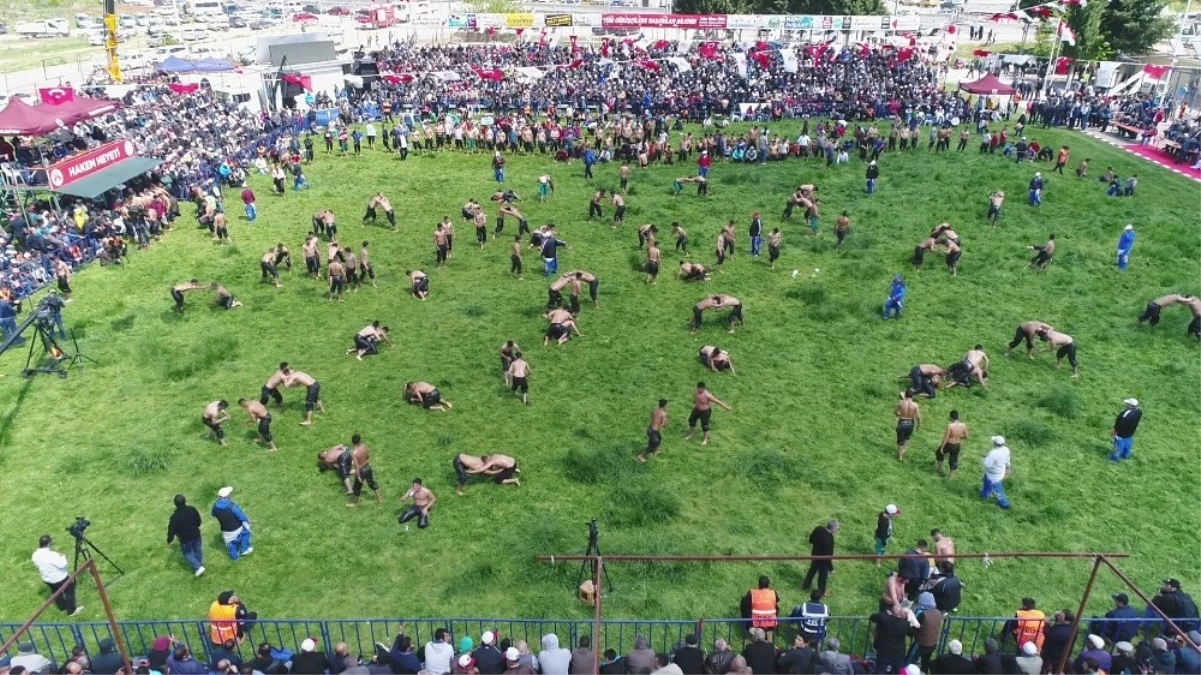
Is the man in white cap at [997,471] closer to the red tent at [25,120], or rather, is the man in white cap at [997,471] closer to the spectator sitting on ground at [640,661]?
the spectator sitting on ground at [640,661]

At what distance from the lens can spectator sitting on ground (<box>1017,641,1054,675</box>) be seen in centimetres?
1009

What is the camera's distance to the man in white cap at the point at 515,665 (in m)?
9.95

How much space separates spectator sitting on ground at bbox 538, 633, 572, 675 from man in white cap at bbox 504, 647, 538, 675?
0.20 meters

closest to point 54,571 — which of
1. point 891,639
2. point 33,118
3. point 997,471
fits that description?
point 891,639

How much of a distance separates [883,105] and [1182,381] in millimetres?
30359

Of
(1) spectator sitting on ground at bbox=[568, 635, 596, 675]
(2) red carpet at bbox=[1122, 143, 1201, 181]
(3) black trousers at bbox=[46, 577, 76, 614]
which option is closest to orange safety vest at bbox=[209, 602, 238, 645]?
(3) black trousers at bbox=[46, 577, 76, 614]

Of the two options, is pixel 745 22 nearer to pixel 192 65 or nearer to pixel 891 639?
pixel 192 65

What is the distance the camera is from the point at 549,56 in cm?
5759

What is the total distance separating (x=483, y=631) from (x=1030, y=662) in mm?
7542

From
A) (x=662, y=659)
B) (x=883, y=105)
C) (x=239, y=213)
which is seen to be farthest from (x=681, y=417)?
(x=883, y=105)

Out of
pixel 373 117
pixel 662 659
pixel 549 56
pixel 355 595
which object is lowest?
pixel 355 595

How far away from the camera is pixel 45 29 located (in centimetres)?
9031

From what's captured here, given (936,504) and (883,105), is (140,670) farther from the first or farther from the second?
(883,105)

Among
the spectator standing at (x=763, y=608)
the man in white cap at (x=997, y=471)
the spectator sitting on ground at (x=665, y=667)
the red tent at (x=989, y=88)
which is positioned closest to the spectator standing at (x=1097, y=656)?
the spectator standing at (x=763, y=608)
